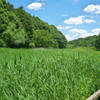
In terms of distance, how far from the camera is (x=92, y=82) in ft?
17.5

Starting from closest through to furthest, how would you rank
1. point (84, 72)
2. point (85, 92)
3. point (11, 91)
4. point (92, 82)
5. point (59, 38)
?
1. point (11, 91)
2. point (85, 92)
3. point (92, 82)
4. point (84, 72)
5. point (59, 38)

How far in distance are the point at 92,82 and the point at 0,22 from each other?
25.9 metres

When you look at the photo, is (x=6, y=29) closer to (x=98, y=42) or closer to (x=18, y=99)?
(x=18, y=99)

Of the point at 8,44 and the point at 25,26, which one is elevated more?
the point at 25,26

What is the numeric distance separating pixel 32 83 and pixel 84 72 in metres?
3.09

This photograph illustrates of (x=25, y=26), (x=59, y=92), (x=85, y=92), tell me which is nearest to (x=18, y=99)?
(x=59, y=92)

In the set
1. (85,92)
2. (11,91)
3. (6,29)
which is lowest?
(85,92)

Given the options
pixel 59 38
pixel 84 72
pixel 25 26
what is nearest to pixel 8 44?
pixel 25 26

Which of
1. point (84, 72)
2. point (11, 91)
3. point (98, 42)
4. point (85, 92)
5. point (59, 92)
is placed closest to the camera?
point (11, 91)

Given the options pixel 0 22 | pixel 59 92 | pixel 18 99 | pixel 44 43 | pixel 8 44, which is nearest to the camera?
pixel 18 99

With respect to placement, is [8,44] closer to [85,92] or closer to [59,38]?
[85,92]

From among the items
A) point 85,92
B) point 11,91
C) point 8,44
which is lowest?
point 85,92

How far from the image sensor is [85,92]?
4492 millimetres

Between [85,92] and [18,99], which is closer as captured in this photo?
[18,99]
